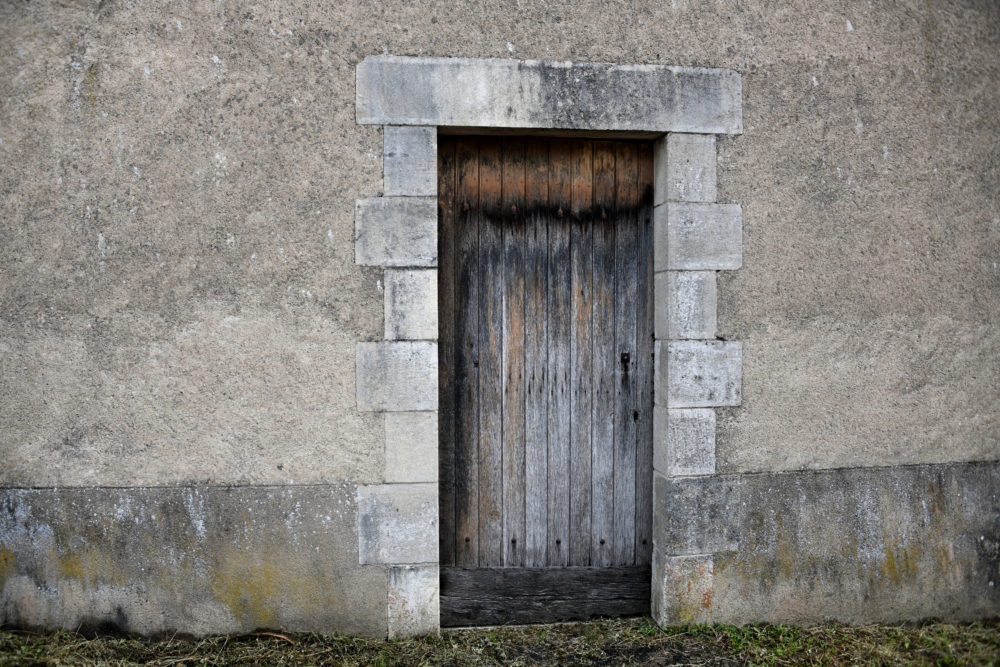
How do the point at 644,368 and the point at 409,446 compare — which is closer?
the point at 409,446

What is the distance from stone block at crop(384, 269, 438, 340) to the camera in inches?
112

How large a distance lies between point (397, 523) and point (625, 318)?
1409mm

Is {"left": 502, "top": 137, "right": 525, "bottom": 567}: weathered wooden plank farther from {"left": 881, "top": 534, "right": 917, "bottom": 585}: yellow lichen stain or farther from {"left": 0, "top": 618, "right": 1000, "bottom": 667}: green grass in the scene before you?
{"left": 881, "top": 534, "right": 917, "bottom": 585}: yellow lichen stain

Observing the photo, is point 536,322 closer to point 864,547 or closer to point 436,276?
point 436,276

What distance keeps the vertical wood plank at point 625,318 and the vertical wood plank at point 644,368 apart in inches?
1.0

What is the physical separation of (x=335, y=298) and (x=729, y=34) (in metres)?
2.09

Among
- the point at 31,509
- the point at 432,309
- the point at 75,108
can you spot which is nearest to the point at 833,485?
the point at 432,309

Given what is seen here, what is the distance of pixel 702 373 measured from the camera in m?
3.00

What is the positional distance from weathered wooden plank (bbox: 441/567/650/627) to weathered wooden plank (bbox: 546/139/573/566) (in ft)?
1.11

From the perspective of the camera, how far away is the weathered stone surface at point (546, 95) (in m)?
2.84

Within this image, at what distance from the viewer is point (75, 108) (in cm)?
278

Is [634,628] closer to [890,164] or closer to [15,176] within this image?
[890,164]

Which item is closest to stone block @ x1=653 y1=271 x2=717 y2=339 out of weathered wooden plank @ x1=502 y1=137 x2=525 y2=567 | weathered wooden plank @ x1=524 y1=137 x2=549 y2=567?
weathered wooden plank @ x1=524 y1=137 x2=549 y2=567

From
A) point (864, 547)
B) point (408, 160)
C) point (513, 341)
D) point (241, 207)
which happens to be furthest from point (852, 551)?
point (241, 207)
